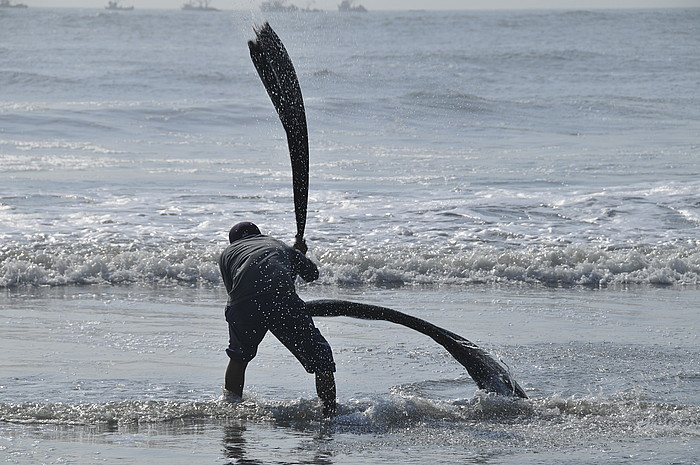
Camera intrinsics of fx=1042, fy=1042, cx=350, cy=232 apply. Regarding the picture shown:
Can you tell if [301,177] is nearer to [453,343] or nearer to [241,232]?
[241,232]

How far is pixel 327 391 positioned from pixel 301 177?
1.27 m

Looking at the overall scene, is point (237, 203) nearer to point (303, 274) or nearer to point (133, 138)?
point (133, 138)

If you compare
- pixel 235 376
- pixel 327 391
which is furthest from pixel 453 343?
pixel 235 376

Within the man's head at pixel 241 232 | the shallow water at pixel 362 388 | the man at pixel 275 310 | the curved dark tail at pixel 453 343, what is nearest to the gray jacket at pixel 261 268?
the man at pixel 275 310

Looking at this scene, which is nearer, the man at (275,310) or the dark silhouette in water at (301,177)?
the man at (275,310)

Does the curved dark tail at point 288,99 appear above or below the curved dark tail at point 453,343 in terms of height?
above

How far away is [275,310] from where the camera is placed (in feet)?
19.3

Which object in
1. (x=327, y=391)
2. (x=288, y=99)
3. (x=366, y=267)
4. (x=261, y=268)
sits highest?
(x=288, y=99)

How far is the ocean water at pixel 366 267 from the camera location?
5.86 m

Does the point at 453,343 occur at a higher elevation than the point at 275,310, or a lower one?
lower

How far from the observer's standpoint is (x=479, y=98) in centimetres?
2955

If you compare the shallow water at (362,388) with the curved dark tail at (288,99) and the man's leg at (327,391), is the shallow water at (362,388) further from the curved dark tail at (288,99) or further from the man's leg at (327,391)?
the curved dark tail at (288,99)

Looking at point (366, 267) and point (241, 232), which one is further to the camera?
point (366, 267)

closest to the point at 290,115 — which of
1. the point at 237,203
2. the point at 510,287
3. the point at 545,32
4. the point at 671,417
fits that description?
the point at 671,417
